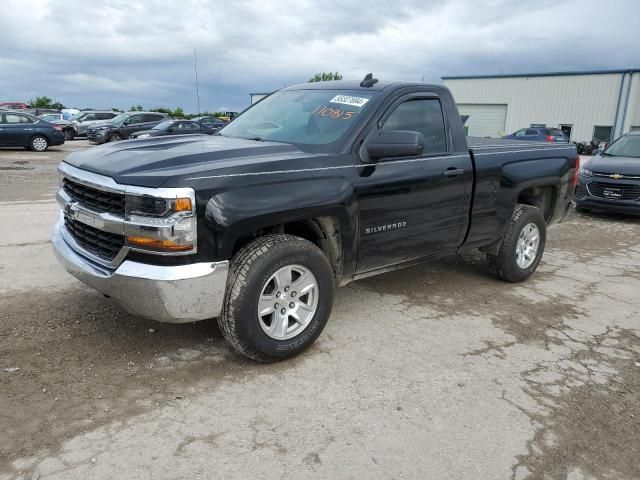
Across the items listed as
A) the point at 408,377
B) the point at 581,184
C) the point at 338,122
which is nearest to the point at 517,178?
the point at 338,122

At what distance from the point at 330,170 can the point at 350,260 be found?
0.71 metres

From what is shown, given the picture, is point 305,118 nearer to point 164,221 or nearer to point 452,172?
point 452,172

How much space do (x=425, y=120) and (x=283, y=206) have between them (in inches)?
72.8

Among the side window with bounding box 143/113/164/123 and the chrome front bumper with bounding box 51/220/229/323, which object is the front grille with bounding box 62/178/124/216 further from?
the side window with bounding box 143/113/164/123

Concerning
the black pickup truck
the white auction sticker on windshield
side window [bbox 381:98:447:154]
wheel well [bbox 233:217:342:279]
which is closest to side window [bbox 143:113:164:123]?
the black pickup truck

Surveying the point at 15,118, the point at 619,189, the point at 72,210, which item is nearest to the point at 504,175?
the point at 72,210

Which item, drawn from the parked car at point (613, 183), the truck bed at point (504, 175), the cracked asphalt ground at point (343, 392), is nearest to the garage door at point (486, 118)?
the parked car at point (613, 183)

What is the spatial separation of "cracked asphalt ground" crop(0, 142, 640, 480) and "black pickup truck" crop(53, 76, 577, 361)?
45 cm

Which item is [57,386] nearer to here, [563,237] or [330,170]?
[330,170]

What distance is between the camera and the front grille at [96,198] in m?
3.17

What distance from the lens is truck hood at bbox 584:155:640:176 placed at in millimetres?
9320

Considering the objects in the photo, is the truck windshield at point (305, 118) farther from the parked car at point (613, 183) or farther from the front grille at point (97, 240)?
the parked car at point (613, 183)

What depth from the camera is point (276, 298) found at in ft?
11.4

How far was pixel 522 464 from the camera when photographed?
265 centimetres
